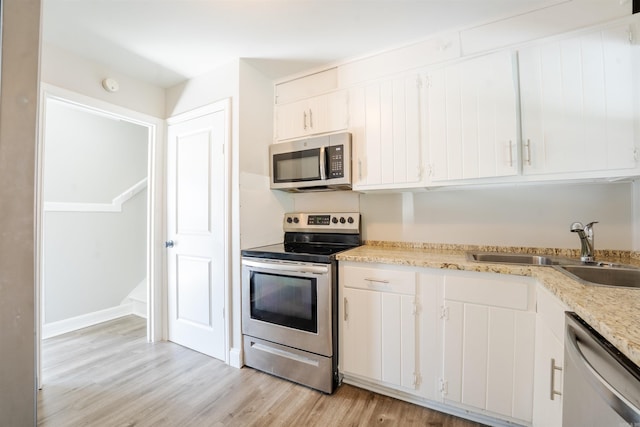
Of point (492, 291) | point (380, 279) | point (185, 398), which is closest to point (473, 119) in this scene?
point (492, 291)

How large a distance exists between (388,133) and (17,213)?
191 centimetres

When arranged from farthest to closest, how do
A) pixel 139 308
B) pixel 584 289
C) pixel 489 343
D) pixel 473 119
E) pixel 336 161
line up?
pixel 139 308, pixel 336 161, pixel 473 119, pixel 489 343, pixel 584 289

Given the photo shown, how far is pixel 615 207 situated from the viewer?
1.63m

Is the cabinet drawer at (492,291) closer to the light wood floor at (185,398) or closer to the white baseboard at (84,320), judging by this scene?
the light wood floor at (185,398)

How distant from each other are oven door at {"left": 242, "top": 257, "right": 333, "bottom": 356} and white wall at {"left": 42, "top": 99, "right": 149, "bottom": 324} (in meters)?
2.07

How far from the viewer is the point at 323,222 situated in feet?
7.89

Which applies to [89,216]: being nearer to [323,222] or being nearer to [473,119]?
[323,222]

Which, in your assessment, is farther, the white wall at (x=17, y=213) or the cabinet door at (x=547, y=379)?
the cabinet door at (x=547, y=379)

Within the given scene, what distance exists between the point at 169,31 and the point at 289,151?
1.13 meters

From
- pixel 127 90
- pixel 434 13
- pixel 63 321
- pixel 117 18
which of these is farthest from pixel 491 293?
pixel 63 321

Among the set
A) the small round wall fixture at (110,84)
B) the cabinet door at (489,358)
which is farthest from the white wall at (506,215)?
the small round wall fixture at (110,84)

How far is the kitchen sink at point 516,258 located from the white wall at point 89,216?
360 cm

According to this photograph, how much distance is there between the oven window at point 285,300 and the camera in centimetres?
182

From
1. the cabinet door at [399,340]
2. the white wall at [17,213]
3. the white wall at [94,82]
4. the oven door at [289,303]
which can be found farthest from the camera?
the white wall at [94,82]
